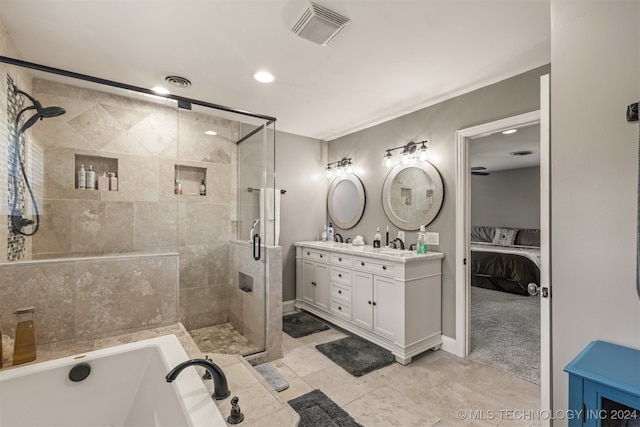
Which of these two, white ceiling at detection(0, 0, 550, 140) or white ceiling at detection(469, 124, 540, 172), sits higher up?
white ceiling at detection(0, 0, 550, 140)

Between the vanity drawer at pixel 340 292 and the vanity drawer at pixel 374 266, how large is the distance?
1.01ft

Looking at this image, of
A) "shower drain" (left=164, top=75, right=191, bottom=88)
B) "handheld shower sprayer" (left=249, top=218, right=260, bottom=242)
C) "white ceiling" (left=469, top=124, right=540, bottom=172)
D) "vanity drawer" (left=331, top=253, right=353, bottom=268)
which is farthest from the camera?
"white ceiling" (left=469, top=124, right=540, bottom=172)

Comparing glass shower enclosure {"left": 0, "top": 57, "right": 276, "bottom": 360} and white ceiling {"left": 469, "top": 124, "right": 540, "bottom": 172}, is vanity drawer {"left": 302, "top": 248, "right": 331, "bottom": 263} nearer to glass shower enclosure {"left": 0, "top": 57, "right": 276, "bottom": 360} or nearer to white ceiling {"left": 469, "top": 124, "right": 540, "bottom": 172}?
glass shower enclosure {"left": 0, "top": 57, "right": 276, "bottom": 360}

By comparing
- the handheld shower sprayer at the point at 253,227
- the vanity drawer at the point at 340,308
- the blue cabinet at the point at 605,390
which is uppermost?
the handheld shower sprayer at the point at 253,227

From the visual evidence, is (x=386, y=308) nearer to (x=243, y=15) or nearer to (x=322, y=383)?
(x=322, y=383)

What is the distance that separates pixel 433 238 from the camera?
9.52ft

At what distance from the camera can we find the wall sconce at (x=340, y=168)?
3900mm

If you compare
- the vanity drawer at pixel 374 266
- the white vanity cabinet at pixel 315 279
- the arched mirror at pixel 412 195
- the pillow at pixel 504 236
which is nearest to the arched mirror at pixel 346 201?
the arched mirror at pixel 412 195

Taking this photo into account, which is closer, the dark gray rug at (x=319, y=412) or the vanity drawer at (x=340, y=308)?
the dark gray rug at (x=319, y=412)

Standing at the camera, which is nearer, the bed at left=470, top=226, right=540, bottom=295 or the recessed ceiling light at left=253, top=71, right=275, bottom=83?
the recessed ceiling light at left=253, top=71, right=275, bottom=83

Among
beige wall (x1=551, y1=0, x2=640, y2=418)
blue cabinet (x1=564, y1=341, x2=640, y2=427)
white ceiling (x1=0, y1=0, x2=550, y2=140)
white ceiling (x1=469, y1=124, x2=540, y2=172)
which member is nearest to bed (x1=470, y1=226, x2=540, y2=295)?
white ceiling (x1=469, y1=124, x2=540, y2=172)

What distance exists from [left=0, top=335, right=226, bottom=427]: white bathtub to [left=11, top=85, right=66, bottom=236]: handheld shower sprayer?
3.30 ft

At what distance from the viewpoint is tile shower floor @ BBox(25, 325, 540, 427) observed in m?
1.79

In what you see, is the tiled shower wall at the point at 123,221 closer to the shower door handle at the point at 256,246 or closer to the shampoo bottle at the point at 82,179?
the shampoo bottle at the point at 82,179
